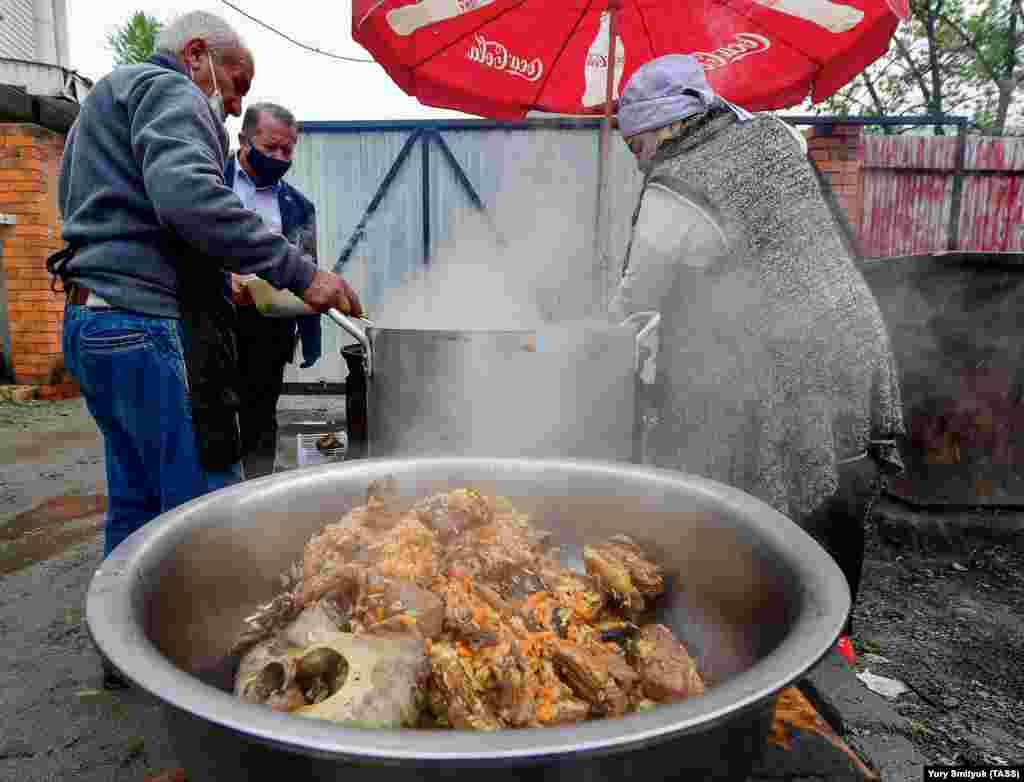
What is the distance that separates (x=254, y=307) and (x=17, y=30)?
15.2 metres

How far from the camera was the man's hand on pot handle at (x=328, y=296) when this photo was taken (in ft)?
6.57

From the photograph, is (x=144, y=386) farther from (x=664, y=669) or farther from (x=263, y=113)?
(x=263, y=113)

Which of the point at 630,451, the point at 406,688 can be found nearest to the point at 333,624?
the point at 406,688

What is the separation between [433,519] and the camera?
4.81 ft

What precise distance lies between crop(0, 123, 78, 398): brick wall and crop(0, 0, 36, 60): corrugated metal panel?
8.45 meters

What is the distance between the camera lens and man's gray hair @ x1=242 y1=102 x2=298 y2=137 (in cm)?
401

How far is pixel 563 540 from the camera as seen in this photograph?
67.0 inches

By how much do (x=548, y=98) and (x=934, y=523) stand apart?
4.14 metres

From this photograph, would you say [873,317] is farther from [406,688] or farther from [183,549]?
[183,549]

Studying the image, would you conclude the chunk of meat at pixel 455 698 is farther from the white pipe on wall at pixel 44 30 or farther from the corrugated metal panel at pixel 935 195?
the white pipe on wall at pixel 44 30

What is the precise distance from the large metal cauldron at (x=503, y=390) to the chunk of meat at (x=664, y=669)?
0.99 m

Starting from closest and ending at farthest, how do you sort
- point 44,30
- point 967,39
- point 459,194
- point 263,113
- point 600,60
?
1. point 263,113
2. point 600,60
3. point 459,194
4. point 44,30
5. point 967,39

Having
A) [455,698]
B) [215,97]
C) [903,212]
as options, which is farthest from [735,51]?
[903,212]

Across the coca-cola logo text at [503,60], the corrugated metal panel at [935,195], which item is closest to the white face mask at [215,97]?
the coca-cola logo text at [503,60]
